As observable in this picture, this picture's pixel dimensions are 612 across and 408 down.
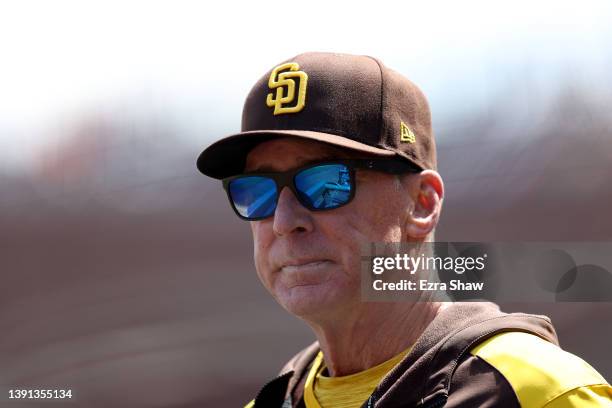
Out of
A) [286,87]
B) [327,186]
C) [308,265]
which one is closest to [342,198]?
[327,186]

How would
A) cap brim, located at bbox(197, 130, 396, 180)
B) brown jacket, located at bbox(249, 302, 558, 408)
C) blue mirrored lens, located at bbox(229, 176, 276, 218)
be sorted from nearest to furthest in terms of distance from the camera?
brown jacket, located at bbox(249, 302, 558, 408), cap brim, located at bbox(197, 130, 396, 180), blue mirrored lens, located at bbox(229, 176, 276, 218)

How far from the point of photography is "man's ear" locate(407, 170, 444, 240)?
65.8 inches

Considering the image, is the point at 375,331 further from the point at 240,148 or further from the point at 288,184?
the point at 240,148

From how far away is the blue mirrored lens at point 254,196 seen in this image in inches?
65.0

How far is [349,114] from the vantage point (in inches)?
62.1

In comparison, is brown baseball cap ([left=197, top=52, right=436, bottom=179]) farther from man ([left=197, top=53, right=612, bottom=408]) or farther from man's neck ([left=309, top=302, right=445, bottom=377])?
man's neck ([left=309, top=302, right=445, bottom=377])

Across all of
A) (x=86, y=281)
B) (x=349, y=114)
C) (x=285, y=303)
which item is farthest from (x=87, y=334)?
(x=349, y=114)

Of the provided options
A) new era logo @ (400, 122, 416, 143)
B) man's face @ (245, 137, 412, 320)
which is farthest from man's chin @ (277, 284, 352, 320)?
new era logo @ (400, 122, 416, 143)

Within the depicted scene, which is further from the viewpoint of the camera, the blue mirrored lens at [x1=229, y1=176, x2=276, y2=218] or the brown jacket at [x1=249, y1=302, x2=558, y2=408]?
the blue mirrored lens at [x1=229, y1=176, x2=276, y2=218]

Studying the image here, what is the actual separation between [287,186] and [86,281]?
220 cm

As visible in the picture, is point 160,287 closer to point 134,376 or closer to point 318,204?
point 134,376

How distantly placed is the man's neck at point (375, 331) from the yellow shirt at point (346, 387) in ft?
0.07

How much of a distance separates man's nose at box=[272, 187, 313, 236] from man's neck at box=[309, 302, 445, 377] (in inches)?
8.9

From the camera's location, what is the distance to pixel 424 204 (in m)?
1.70
